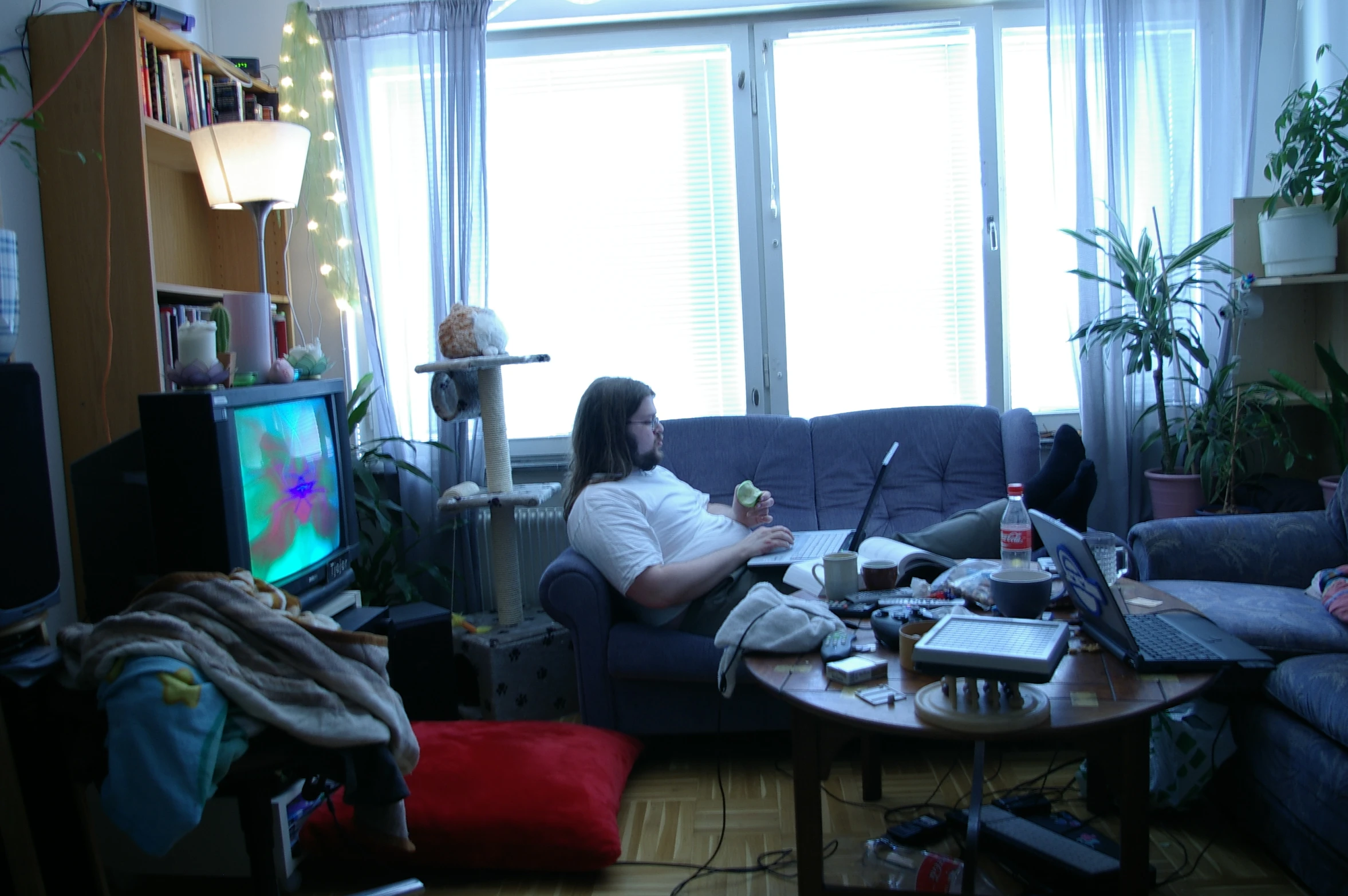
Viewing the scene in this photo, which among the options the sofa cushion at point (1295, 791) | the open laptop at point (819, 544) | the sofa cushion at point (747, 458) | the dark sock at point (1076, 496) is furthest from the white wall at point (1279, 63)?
the sofa cushion at point (1295, 791)

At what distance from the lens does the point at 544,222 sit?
351 cm

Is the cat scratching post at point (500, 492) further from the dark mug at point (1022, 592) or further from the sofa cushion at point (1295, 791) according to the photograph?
the sofa cushion at point (1295, 791)

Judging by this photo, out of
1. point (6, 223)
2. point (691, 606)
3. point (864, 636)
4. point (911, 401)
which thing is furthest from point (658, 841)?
point (6, 223)

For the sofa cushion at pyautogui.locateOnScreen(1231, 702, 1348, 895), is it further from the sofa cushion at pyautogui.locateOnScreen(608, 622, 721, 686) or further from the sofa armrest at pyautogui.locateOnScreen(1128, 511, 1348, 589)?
the sofa cushion at pyautogui.locateOnScreen(608, 622, 721, 686)

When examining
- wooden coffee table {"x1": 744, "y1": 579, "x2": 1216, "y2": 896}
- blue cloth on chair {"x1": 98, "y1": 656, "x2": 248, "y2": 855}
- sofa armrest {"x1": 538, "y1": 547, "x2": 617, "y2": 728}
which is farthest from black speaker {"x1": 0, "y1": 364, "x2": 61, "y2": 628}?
wooden coffee table {"x1": 744, "y1": 579, "x2": 1216, "y2": 896}

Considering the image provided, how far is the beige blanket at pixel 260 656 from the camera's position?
1.53 m

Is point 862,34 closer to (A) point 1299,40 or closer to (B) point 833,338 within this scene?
(B) point 833,338

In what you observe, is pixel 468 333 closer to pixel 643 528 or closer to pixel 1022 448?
pixel 643 528

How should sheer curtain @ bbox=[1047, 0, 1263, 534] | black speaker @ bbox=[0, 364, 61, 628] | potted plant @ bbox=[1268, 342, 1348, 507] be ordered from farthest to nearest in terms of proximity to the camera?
1. sheer curtain @ bbox=[1047, 0, 1263, 534]
2. potted plant @ bbox=[1268, 342, 1348, 507]
3. black speaker @ bbox=[0, 364, 61, 628]

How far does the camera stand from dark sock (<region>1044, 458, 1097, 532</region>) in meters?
2.83

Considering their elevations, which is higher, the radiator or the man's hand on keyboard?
the man's hand on keyboard

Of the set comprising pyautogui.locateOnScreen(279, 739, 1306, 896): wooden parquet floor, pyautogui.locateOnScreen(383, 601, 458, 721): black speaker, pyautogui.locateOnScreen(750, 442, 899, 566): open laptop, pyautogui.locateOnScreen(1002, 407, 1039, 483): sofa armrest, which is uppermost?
pyautogui.locateOnScreen(1002, 407, 1039, 483): sofa armrest

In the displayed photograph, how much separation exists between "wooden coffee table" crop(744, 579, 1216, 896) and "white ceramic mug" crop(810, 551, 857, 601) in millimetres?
178

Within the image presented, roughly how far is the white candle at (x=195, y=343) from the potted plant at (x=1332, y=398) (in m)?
2.98
